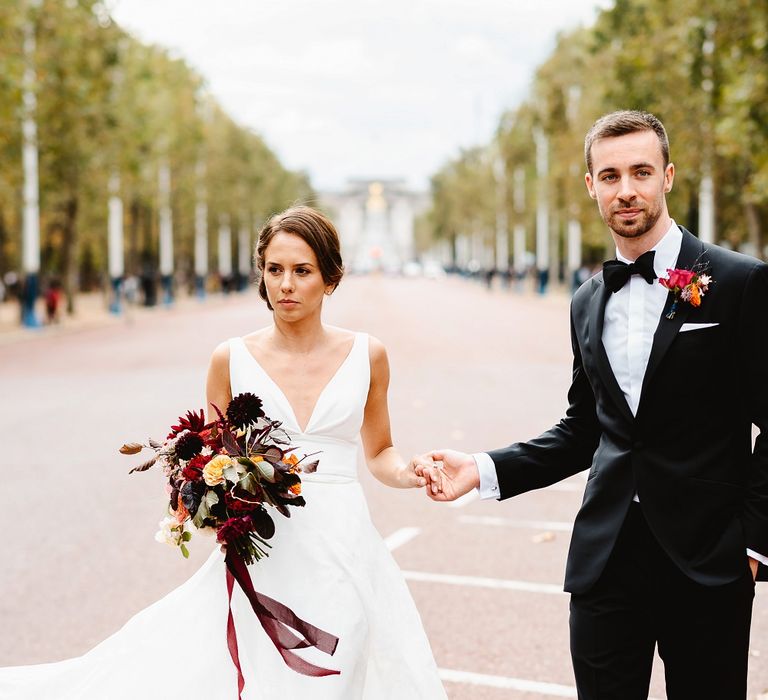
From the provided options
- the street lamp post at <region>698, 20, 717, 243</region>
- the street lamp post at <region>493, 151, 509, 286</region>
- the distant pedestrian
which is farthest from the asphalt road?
the street lamp post at <region>493, 151, 509, 286</region>

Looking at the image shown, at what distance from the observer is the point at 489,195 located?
91062mm

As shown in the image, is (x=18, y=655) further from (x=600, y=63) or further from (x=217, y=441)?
(x=600, y=63)

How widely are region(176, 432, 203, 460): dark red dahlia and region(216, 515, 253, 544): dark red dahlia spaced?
0.23 meters

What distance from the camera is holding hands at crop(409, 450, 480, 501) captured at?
3.63 m

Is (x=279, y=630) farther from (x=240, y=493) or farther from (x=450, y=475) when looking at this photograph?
(x=450, y=475)

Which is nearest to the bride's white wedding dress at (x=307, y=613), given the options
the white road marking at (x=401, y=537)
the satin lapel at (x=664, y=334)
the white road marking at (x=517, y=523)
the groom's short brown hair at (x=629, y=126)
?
the satin lapel at (x=664, y=334)

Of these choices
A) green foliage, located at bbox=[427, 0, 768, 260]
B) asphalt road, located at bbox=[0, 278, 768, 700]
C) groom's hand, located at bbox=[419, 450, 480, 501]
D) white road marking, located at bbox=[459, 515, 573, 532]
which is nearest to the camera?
groom's hand, located at bbox=[419, 450, 480, 501]

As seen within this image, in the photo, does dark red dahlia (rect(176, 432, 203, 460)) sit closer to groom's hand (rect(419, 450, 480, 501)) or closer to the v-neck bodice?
the v-neck bodice

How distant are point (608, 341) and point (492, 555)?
4.22m

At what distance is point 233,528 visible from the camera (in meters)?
3.11

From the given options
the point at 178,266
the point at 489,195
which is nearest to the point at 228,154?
the point at 178,266

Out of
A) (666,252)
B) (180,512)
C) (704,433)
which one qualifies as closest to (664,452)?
(704,433)

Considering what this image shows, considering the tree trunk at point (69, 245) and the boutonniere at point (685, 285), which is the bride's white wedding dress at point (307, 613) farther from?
the tree trunk at point (69, 245)

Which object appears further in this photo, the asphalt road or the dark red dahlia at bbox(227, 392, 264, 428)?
the asphalt road
